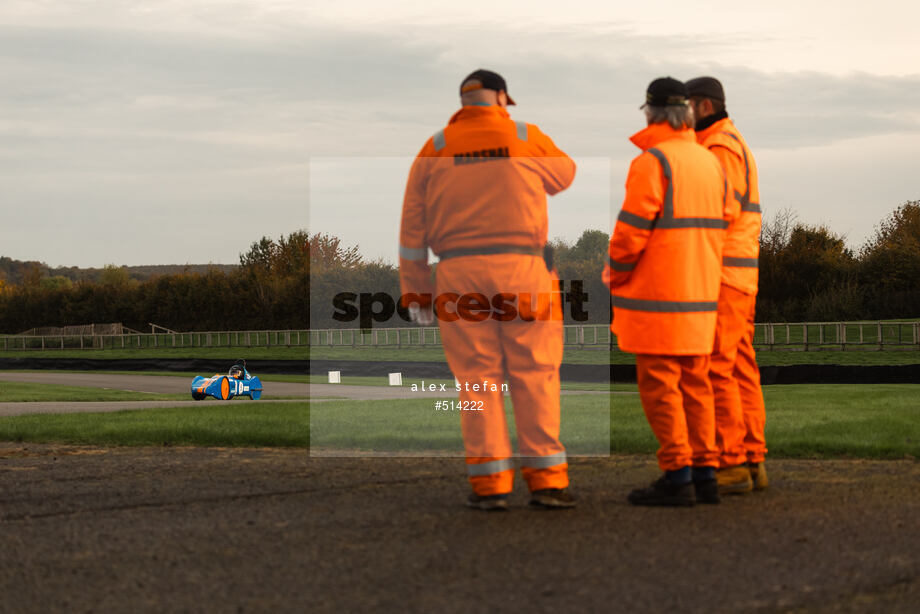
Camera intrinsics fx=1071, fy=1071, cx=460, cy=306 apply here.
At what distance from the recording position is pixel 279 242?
250 feet

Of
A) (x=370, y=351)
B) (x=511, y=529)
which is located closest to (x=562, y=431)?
(x=511, y=529)

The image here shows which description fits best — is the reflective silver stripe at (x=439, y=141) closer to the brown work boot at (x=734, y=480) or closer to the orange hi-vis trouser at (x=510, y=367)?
the orange hi-vis trouser at (x=510, y=367)

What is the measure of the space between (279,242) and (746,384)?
71.9 m

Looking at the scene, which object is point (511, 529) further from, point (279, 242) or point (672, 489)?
point (279, 242)

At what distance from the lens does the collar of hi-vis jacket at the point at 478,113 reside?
5.58m

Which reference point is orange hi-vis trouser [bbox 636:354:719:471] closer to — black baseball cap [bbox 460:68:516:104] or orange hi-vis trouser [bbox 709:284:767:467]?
orange hi-vis trouser [bbox 709:284:767:467]

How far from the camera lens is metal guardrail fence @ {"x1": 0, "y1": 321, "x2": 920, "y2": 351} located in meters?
34.2

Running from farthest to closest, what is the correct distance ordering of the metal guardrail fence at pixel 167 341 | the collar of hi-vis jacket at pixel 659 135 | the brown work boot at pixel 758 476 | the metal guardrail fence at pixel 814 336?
the metal guardrail fence at pixel 167 341 < the metal guardrail fence at pixel 814 336 < the brown work boot at pixel 758 476 < the collar of hi-vis jacket at pixel 659 135

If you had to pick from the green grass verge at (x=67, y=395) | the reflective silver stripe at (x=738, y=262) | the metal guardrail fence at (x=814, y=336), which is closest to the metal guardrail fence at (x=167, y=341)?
the metal guardrail fence at (x=814, y=336)

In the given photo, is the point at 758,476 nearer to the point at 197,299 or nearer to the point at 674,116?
the point at 674,116

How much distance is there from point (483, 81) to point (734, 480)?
8.22 feet

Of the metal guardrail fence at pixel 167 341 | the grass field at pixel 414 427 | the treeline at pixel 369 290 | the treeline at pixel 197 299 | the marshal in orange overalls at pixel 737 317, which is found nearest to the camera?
the marshal in orange overalls at pixel 737 317

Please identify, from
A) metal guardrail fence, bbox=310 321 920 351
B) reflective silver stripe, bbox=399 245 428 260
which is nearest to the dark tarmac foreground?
reflective silver stripe, bbox=399 245 428 260

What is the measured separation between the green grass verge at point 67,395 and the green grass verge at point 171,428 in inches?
287
